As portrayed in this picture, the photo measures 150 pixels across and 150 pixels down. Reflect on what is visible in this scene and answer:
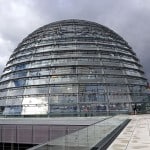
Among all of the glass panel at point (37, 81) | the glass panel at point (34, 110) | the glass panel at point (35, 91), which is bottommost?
the glass panel at point (34, 110)

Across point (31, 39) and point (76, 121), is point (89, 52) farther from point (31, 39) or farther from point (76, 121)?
point (76, 121)

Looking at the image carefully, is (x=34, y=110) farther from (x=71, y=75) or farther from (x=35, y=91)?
(x=71, y=75)

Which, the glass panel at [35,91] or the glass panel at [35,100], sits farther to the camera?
the glass panel at [35,91]

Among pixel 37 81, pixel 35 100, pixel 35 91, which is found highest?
pixel 37 81

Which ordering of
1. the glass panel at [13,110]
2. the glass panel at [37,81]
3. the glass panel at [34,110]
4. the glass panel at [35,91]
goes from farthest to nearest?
the glass panel at [37,81] < the glass panel at [35,91] < the glass panel at [13,110] < the glass panel at [34,110]

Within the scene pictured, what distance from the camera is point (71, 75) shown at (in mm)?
43000

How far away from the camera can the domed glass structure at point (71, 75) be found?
41219mm

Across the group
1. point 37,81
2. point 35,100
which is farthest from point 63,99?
point 37,81

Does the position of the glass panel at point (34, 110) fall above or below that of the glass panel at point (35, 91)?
below

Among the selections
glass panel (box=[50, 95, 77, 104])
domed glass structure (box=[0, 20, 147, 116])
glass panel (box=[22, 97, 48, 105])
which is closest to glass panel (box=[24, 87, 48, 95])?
domed glass structure (box=[0, 20, 147, 116])

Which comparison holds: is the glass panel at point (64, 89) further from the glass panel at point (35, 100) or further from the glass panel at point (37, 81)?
the glass panel at point (37, 81)

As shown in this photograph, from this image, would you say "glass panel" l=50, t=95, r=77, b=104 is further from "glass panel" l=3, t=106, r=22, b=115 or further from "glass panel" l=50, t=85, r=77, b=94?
"glass panel" l=3, t=106, r=22, b=115

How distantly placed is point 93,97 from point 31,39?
13.8m

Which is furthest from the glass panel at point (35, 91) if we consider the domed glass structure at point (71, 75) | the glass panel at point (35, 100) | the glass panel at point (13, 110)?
the glass panel at point (13, 110)
